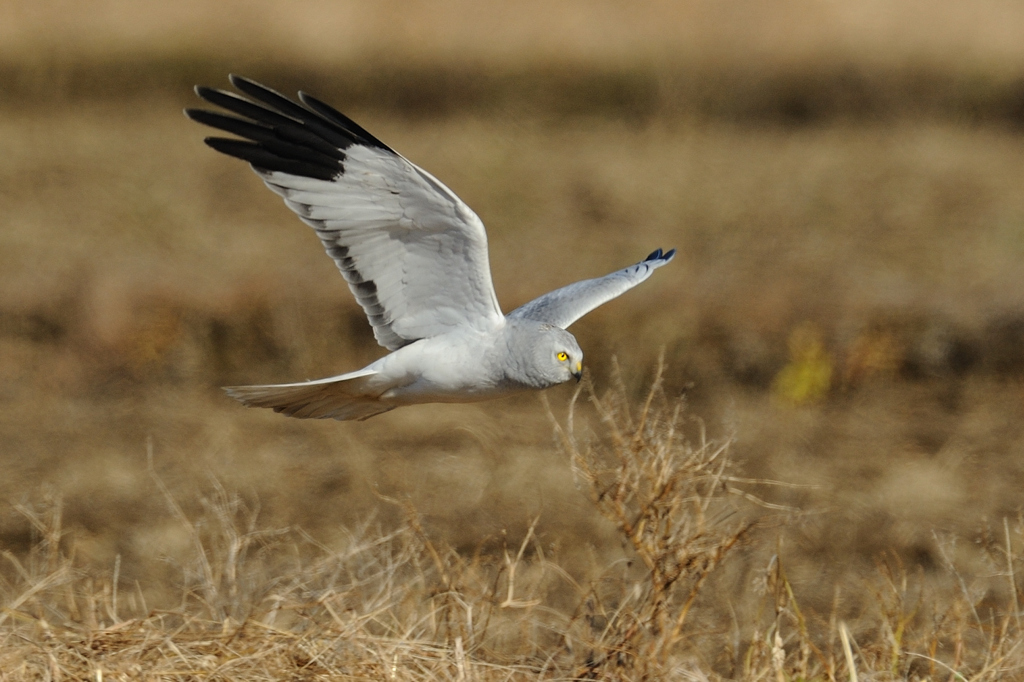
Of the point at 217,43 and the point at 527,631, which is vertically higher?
the point at 217,43

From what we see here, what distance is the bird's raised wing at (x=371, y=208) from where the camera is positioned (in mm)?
5254

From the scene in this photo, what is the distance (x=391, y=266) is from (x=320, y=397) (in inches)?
25.4

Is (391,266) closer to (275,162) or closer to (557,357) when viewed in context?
(275,162)

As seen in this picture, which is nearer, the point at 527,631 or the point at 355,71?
the point at 527,631

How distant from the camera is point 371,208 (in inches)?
215

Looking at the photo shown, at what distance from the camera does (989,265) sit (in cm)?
1184

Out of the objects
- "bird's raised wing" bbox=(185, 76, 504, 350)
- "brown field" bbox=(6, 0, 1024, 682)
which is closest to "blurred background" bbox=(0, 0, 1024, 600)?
"brown field" bbox=(6, 0, 1024, 682)

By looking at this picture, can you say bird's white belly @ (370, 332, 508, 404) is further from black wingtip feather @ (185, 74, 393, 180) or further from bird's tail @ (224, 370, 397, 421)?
black wingtip feather @ (185, 74, 393, 180)

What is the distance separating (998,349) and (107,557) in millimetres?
6911

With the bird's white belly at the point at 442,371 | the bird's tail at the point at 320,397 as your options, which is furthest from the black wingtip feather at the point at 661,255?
the bird's tail at the point at 320,397

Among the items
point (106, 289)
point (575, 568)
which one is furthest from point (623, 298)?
point (106, 289)

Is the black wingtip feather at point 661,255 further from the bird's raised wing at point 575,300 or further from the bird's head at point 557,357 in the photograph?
the bird's head at point 557,357

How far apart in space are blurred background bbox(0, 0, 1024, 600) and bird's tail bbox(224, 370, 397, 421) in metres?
1.89

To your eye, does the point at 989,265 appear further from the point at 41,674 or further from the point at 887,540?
the point at 41,674
